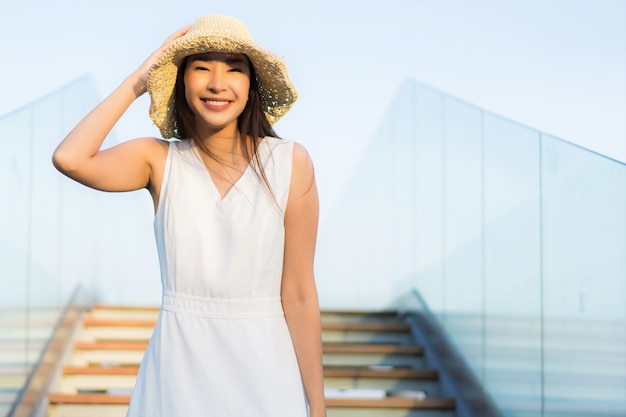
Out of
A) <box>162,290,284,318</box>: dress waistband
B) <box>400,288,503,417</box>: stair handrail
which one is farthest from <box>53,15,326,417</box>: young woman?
<box>400,288,503,417</box>: stair handrail

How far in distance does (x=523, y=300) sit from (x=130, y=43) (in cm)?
527

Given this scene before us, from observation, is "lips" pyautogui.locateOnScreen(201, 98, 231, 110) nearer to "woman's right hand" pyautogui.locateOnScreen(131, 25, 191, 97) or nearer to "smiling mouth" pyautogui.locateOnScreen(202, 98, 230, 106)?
"smiling mouth" pyautogui.locateOnScreen(202, 98, 230, 106)

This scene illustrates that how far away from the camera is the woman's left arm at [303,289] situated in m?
1.68

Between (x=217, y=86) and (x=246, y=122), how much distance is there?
154 millimetres

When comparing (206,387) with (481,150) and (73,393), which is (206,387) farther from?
(73,393)

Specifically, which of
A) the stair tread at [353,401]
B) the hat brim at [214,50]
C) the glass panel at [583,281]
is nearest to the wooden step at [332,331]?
the stair tread at [353,401]

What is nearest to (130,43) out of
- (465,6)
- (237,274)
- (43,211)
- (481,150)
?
(465,6)

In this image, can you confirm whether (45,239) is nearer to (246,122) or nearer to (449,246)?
(449,246)

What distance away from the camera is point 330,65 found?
8719mm

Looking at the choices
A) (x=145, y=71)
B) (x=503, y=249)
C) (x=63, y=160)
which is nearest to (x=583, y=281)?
(x=503, y=249)

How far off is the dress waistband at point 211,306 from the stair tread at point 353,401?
2777mm

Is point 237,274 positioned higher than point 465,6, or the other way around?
point 465,6

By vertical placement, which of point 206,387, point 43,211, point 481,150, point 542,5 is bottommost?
point 206,387

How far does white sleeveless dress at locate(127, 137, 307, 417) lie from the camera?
1.57 m
